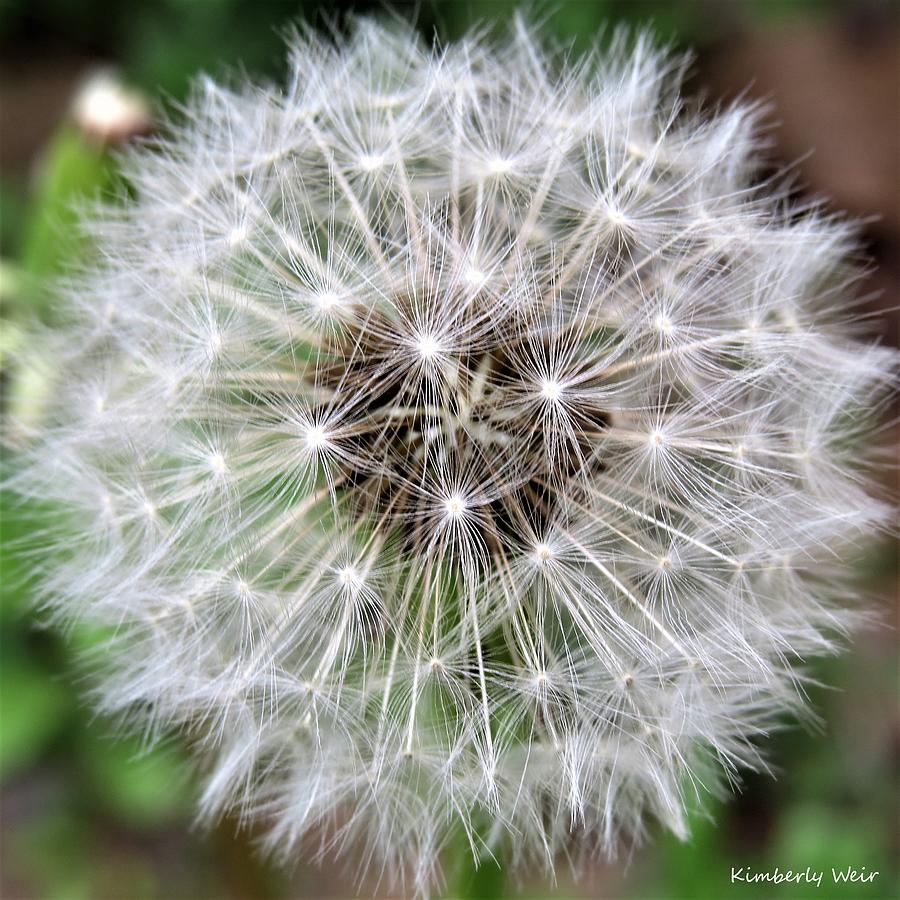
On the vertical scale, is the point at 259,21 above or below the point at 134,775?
above

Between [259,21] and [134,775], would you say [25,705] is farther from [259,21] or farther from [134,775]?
[259,21]

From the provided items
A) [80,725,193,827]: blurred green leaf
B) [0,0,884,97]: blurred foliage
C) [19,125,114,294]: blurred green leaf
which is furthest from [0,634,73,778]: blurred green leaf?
[0,0,884,97]: blurred foliage

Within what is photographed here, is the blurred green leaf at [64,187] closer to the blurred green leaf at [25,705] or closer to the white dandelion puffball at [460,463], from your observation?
the white dandelion puffball at [460,463]

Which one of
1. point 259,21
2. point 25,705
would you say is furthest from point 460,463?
point 259,21

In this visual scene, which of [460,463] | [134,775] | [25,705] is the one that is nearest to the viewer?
[460,463]

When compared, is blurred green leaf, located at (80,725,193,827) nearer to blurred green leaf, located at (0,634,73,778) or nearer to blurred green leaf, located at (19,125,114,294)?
blurred green leaf, located at (0,634,73,778)

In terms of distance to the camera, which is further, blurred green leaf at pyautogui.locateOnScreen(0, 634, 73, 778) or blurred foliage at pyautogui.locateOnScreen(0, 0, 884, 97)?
blurred foliage at pyautogui.locateOnScreen(0, 0, 884, 97)

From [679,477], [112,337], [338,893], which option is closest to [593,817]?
[679,477]

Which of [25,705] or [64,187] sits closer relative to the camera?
[64,187]
